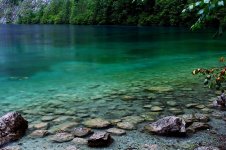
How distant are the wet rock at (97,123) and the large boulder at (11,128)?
73.4 inches

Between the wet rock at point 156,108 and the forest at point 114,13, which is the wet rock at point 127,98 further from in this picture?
the forest at point 114,13

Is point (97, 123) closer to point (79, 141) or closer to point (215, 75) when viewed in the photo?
point (79, 141)

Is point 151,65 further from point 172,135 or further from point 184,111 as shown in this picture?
point 172,135

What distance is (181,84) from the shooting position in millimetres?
15383

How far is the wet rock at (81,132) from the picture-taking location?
9312mm

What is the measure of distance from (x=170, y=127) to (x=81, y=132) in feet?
7.94

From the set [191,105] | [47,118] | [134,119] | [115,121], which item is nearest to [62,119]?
[47,118]

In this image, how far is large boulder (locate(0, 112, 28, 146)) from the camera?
9.08 m

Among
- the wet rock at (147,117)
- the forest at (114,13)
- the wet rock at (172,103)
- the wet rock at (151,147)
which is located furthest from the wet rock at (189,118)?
the forest at (114,13)

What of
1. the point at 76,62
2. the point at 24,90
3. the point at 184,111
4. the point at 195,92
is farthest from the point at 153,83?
the point at 76,62

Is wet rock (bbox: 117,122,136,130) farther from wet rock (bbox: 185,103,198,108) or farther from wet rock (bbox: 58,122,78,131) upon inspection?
wet rock (bbox: 185,103,198,108)

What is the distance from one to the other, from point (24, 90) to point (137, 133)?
8.17 m

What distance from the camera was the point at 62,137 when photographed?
9188 millimetres

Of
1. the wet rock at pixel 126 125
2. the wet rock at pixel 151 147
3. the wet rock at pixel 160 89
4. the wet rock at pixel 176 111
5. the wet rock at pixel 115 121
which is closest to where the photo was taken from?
the wet rock at pixel 151 147
